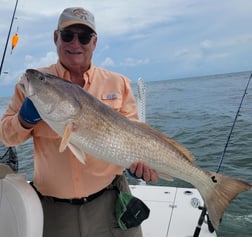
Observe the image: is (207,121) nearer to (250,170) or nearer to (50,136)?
(250,170)

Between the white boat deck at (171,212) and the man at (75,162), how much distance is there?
36.9 inches

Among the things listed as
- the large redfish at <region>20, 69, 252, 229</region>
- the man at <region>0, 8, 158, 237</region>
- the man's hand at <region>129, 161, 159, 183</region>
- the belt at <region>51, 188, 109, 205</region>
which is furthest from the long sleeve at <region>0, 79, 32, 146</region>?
the man's hand at <region>129, 161, 159, 183</region>

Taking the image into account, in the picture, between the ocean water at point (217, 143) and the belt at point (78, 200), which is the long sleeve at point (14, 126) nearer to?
the belt at point (78, 200)

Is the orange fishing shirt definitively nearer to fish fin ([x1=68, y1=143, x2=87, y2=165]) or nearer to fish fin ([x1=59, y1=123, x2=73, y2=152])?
fish fin ([x1=68, y1=143, x2=87, y2=165])

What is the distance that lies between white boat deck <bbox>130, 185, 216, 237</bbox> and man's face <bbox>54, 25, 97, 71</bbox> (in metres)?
2.10

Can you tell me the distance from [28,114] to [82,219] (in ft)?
3.26

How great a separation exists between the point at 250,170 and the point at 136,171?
683 centimetres

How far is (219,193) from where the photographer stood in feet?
8.80

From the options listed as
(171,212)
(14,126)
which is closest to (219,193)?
(14,126)

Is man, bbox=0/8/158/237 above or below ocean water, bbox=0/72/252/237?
above

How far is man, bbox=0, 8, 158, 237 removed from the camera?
2.73 metres

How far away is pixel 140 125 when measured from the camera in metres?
2.72

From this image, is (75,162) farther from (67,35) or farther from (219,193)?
(219,193)

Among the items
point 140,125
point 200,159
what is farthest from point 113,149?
point 200,159
